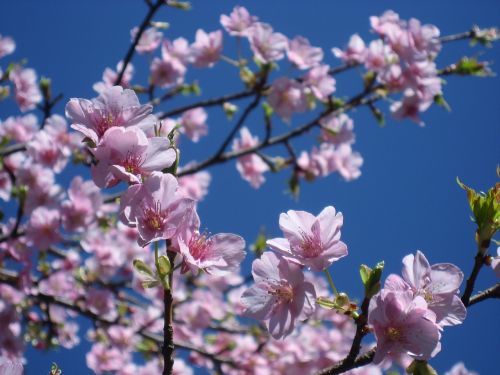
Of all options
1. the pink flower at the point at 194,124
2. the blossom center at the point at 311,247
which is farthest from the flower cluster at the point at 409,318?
the pink flower at the point at 194,124

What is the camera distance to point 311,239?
1.54 metres

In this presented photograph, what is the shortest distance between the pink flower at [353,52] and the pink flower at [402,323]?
10.4 feet

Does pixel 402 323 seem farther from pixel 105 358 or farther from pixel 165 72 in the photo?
pixel 105 358

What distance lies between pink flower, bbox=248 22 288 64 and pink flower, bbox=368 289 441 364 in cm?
283

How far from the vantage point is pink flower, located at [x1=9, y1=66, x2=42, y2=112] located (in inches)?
178

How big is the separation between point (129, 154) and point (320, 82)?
114 inches

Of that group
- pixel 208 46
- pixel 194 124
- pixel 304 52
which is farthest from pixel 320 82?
pixel 194 124

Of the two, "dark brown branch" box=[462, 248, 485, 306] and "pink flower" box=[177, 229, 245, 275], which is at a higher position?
"pink flower" box=[177, 229, 245, 275]

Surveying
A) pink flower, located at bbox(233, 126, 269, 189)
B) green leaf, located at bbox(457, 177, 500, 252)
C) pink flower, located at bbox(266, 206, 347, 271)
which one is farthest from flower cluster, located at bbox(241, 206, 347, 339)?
pink flower, located at bbox(233, 126, 269, 189)

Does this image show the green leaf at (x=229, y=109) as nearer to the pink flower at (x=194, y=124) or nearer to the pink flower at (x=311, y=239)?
the pink flower at (x=194, y=124)

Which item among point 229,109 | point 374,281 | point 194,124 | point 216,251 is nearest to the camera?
point 374,281

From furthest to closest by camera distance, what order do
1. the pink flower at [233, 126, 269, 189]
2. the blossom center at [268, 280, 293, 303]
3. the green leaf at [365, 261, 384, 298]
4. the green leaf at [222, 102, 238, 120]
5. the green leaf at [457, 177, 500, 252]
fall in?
the pink flower at [233, 126, 269, 189]
the green leaf at [222, 102, 238, 120]
the blossom center at [268, 280, 293, 303]
the green leaf at [457, 177, 500, 252]
the green leaf at [365, 261, 384, 298]

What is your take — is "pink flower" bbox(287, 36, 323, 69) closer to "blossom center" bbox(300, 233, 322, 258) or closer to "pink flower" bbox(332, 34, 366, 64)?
"pink flower" bbox(332, 34, 366, 64)

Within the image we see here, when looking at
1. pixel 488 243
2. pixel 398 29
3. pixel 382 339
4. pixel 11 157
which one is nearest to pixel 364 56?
pixel 398 29
